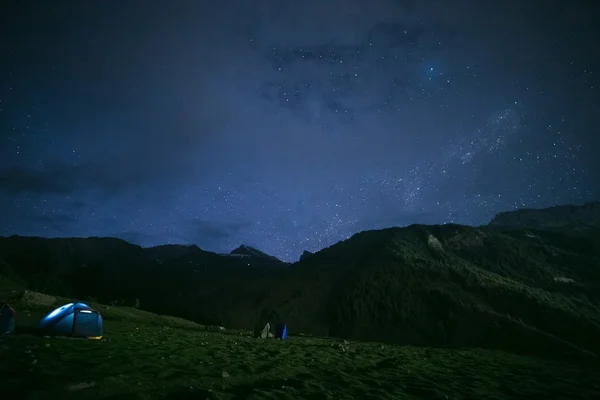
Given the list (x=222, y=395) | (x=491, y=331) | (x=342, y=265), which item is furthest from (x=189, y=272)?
(x=222, y=395)

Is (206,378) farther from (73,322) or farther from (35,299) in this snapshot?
(35,299)

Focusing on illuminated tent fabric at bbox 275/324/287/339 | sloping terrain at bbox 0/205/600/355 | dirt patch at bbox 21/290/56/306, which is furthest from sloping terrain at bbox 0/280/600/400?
sloping terrain at bbox 0/205/600/355

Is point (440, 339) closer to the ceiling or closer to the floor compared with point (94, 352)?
closer to the floor

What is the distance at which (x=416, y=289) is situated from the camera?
57.1m

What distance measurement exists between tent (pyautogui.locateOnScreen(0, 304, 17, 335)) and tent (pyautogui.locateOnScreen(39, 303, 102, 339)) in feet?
4.33

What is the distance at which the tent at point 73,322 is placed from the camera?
13398 millimetres

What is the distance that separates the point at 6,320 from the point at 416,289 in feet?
186

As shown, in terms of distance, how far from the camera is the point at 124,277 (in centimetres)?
8356

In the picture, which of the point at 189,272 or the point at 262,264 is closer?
the point at 189,272

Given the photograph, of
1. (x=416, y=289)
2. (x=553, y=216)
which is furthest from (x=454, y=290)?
(x=553, y=216)

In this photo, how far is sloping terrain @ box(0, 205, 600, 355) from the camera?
1859 inches

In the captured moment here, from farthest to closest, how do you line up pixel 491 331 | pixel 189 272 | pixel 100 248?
A: pixel 100 248, pixel 189 272, pixel 491 331

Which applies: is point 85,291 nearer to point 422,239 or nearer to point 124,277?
point 124,277

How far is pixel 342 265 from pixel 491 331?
Answer: 3021 centimetres
